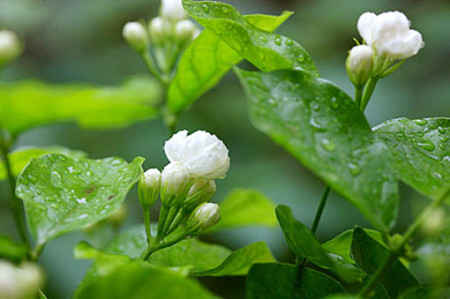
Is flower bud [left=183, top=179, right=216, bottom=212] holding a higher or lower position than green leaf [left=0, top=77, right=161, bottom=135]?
higher

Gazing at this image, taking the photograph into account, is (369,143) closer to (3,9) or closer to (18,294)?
(18,294)

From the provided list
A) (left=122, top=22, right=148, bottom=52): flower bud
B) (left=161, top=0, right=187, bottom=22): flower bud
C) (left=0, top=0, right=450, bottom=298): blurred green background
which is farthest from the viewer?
(left=0, top=0, right=450, bottom=298): blurred green background

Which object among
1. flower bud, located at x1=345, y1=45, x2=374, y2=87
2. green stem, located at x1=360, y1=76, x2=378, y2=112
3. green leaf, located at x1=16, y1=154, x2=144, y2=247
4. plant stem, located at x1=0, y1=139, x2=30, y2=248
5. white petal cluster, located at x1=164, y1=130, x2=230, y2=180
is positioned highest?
flower bud, located at x1=345, y1=45, x2=374, y2=87

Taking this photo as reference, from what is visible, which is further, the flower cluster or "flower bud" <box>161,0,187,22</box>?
"flower bud" <box>161,0,187,22</box>

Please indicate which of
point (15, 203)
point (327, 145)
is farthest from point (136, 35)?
point (327, 145)

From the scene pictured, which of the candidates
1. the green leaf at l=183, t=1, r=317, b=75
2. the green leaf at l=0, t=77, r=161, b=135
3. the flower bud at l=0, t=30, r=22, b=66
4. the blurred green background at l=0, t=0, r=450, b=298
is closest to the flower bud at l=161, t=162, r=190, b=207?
the green leaf at l=183, t=1, r=317, b=75

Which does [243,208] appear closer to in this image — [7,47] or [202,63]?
[202,63]

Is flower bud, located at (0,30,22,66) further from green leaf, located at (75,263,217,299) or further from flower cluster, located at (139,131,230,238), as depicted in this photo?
green leaf, located at (75,263,217,299)
